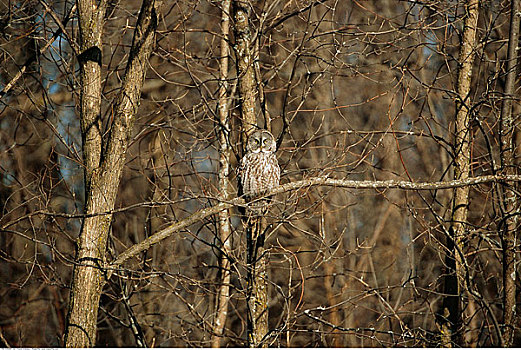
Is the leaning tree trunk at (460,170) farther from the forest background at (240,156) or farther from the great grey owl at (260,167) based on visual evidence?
the great grey owl at (260,167)

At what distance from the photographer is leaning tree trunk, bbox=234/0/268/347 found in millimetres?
4758

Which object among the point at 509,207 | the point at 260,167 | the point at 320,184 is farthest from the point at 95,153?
the point at 509,207

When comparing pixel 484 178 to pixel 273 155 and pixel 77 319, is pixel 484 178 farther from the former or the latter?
pixel 77 319

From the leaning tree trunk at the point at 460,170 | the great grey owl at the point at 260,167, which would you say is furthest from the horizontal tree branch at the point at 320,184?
the great grey owl at the point at 260,167

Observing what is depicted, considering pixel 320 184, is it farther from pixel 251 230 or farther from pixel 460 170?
pixel 460 170

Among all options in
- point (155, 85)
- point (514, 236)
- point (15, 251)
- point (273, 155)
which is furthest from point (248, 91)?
point (15, 251)

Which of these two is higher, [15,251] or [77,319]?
[15,251]

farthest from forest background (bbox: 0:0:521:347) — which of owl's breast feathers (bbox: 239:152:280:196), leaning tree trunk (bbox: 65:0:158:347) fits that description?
owl's breast feathers (bbox: 239:152:280:196)

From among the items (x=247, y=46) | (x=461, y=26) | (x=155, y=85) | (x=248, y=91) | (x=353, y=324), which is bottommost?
(x=353, y=324)

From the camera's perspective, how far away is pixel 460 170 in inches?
209

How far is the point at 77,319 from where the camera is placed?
3.97 metres

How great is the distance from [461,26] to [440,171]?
6268 millimetres

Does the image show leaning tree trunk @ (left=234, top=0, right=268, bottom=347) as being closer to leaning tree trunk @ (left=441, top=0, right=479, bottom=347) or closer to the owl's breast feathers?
the owl's breast feathers

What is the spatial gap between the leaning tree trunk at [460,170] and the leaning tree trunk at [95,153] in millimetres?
2788
